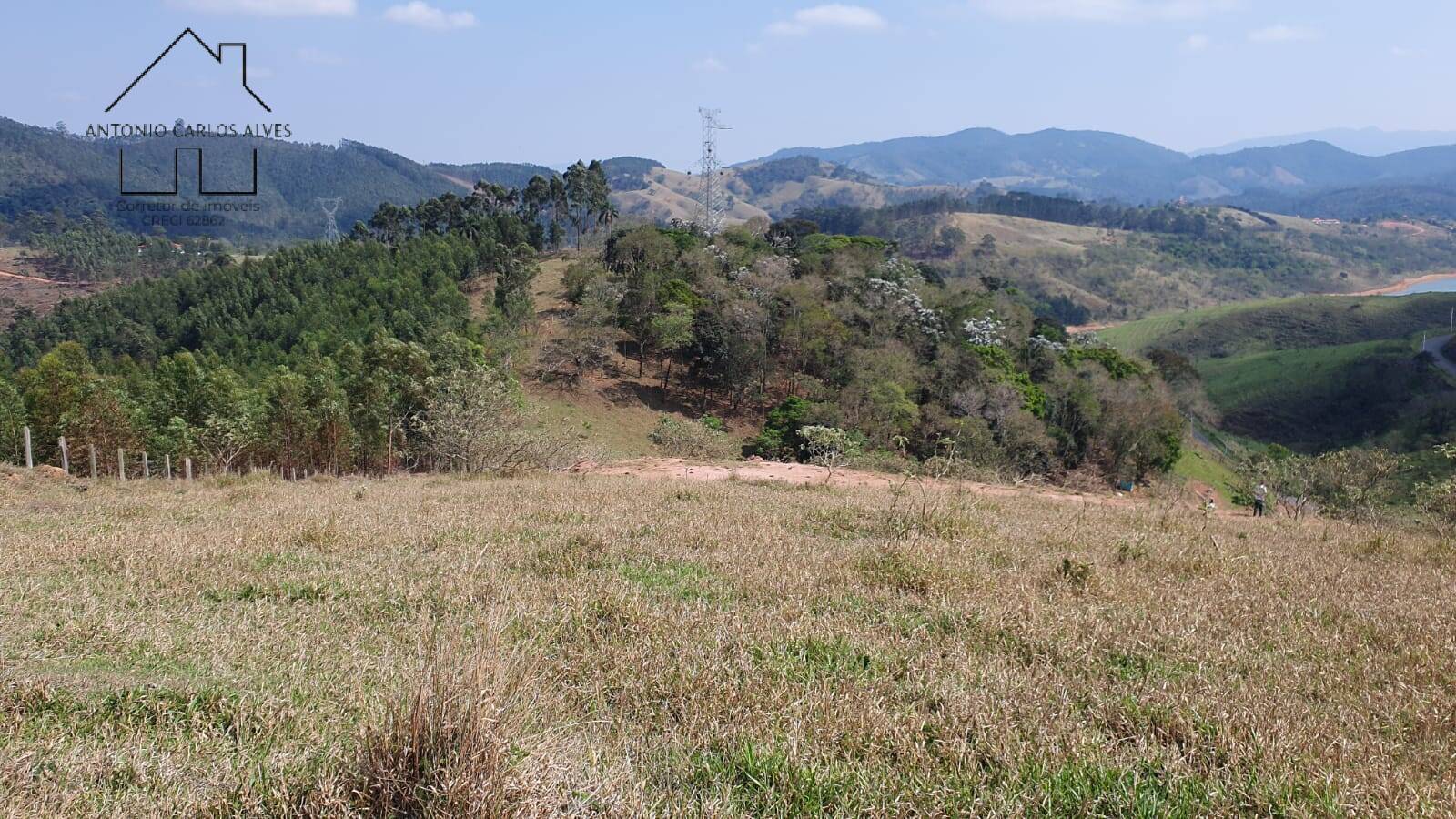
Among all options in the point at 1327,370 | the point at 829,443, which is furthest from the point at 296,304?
the point at 1327,370

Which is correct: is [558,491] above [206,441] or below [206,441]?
above

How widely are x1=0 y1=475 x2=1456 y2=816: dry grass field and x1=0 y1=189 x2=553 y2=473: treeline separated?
1421cm

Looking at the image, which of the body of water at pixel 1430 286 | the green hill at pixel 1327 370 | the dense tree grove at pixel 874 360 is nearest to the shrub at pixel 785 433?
the dense tree grove at pixel 874 360

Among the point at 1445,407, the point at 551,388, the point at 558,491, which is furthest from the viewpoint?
the point at 1445,407

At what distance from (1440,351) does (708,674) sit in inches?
3335

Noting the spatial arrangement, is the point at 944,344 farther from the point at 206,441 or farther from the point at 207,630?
the point at 207,630

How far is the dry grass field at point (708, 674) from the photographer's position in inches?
108

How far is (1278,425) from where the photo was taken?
6194 cm

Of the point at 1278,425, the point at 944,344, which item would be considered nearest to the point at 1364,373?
the point at 1278,425

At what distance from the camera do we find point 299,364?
39.5 m

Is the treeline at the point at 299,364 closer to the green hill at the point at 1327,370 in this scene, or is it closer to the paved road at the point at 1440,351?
the green hill at the point at 1327,370

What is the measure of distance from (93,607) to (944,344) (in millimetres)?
43014

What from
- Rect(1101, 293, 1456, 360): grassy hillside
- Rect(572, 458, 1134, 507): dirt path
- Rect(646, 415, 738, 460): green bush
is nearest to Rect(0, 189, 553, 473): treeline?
Rect(572, 458, 1134, 507): dirt path

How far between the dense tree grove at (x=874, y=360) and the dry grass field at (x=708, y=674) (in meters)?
27.3
